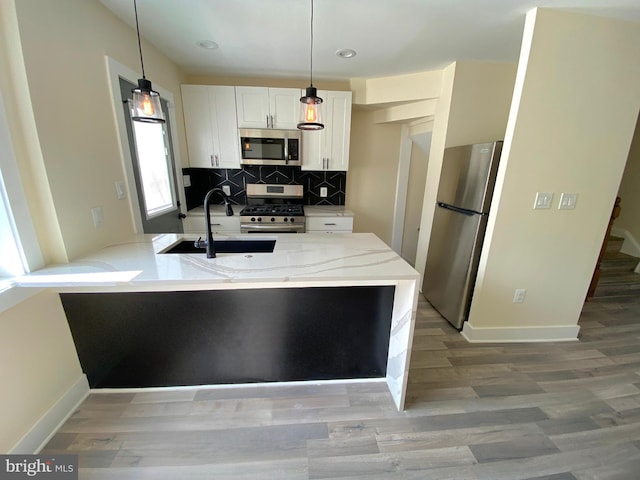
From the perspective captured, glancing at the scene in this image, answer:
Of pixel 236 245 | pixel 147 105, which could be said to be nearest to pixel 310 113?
pixel 147 105

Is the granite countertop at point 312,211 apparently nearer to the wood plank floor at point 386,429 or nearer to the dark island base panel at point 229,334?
the dark island base panel at point 229,334

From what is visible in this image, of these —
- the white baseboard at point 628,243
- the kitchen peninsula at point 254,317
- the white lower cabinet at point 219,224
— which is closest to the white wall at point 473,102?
the kitchen peninsula at point 254,317

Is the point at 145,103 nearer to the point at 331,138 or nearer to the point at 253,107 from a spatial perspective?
the point at 253,107

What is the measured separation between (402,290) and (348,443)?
2.86 feet

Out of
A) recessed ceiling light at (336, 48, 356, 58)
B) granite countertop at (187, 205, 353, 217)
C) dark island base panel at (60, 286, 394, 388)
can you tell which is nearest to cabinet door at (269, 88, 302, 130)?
recessed ceiling light at (336, 48, 356, 58)

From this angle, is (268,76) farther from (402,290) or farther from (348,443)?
(348,443)

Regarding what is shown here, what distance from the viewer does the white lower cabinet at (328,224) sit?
3049 mm

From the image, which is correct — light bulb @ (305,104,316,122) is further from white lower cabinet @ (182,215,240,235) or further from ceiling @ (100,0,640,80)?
white lower cabinet @ (182,215,240,235)

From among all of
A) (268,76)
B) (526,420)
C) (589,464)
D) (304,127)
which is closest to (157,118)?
(304,127)

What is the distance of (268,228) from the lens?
9.57 feet

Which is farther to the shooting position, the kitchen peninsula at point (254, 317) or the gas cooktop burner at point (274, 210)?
the gas cooktop burner at point (274, 210)

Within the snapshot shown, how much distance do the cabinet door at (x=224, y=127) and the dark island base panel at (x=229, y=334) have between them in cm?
205

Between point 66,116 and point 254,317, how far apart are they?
1.54 m

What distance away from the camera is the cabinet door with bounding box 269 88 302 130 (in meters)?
2.88
